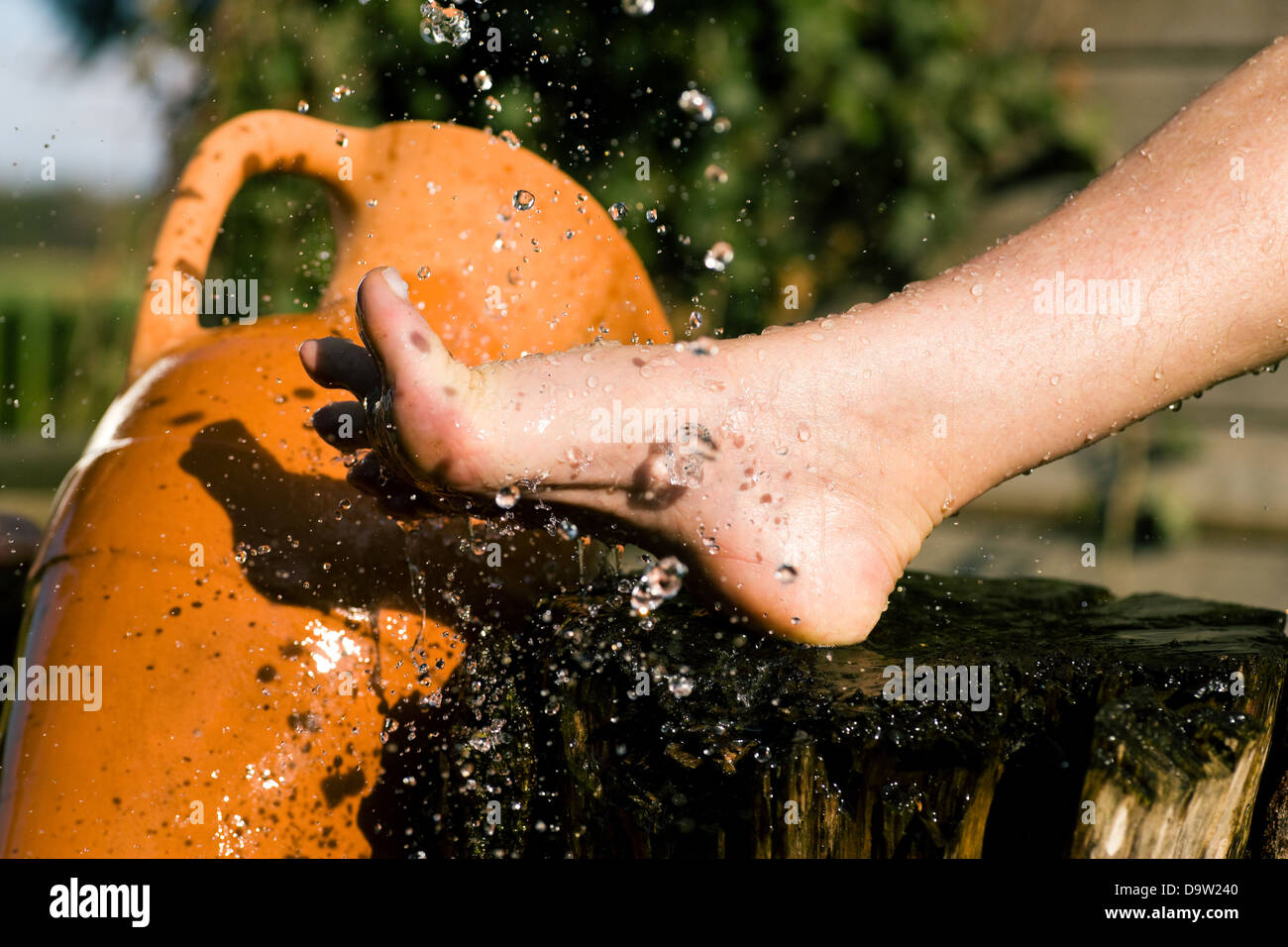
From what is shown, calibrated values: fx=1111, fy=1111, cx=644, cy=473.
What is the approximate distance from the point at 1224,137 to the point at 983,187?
236 cm

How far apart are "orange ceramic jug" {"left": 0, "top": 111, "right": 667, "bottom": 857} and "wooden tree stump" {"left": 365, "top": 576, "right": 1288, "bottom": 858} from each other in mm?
78

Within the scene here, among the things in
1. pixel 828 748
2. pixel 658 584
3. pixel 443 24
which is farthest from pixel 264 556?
pixel 443 24

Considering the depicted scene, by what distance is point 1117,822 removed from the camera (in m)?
0.82

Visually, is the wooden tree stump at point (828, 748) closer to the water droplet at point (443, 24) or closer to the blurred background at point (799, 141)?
the water droplet at point (443, 24)

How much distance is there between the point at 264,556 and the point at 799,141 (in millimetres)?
2360

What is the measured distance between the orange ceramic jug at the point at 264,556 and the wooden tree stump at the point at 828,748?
8 cm

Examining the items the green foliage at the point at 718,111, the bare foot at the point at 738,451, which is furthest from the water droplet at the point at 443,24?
the green foliage at the point at 718,111

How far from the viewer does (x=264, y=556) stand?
3.34ft

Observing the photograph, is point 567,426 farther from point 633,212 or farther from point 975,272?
point 633,212

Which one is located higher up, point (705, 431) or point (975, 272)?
point (975, 272)

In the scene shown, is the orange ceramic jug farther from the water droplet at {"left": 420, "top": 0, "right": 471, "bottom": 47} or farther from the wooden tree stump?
the water droplet at {"left": 420, "top": 0, "right": 471, "bottom": 47}
